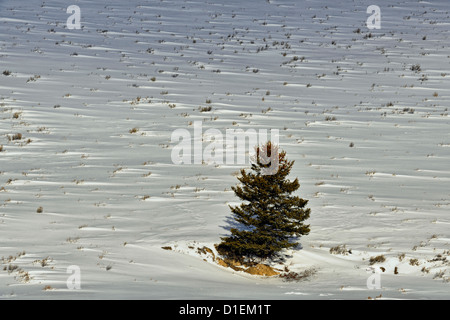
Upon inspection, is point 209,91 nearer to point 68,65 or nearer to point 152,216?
point 68,65

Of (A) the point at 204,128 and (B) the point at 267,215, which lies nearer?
(B) the point at 267,215

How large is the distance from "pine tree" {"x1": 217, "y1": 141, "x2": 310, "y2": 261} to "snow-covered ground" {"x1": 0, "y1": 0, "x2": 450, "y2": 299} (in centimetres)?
42

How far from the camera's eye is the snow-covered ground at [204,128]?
1038 cm

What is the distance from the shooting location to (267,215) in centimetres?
1121

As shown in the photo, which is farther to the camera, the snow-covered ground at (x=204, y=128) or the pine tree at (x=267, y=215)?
the pine tree at (x=267, y=215)

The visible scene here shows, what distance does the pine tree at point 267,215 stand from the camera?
11156 millimetres

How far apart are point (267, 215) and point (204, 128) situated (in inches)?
308

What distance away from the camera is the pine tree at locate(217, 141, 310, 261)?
1116 centimetres

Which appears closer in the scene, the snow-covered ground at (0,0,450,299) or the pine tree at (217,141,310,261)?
the snow-covered ground at (0,0,450,299)

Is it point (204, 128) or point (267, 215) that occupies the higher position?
point (204, 128)

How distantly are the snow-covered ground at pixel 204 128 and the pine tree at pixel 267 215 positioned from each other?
0.42 m

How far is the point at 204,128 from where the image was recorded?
1877cm

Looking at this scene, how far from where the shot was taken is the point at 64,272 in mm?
9648

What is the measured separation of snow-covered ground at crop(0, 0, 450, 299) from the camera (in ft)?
34.0
